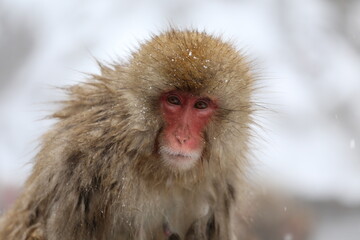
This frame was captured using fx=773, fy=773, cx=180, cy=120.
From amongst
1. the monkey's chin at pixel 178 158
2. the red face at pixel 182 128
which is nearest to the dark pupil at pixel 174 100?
the red face at pixel 182 128

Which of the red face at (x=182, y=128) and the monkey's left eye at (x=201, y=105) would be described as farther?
the monkey's left eye at (x=201, y=105)

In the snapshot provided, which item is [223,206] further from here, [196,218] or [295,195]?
[295,195]

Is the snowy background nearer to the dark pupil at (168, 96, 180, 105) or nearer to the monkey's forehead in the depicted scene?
the monkey's forehead

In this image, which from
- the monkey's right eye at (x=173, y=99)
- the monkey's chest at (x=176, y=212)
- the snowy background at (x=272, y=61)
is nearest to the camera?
the monkey's right eye at (x=173, y=99)

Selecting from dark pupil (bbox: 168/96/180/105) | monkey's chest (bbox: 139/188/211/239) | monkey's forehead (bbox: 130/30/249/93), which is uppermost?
monkey's forehead (bbox: 130/30/249/93)

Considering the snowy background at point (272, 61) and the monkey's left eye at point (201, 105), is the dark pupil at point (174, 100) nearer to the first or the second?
the monkey's left eye at point (201, 105)

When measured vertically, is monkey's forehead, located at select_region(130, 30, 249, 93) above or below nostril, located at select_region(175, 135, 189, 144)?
above

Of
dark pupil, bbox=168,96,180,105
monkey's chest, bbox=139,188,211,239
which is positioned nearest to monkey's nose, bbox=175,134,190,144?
dark pupil, bbox=168,96,180,105

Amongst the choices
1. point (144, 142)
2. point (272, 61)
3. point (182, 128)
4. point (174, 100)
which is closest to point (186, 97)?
point (174, 100)
